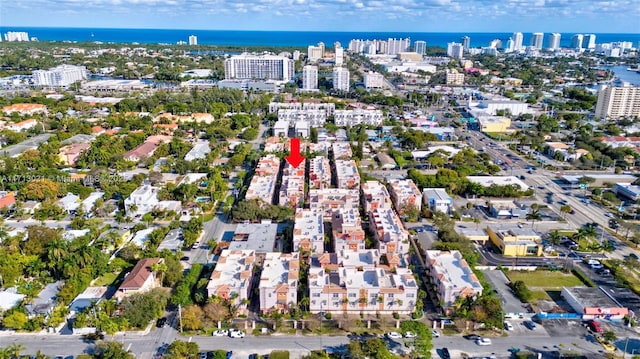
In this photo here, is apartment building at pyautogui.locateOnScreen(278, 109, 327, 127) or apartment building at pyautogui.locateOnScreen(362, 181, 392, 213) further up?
apartment building at pyautogui.locateOnScreen(278, 109, 327, 127)

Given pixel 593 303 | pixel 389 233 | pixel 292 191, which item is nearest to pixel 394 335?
pixel 389 233

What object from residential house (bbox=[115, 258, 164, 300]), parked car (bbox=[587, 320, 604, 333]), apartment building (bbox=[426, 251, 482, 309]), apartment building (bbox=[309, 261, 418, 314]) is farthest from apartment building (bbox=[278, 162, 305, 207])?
parked car (bbox=[587, 320, 604, 333])

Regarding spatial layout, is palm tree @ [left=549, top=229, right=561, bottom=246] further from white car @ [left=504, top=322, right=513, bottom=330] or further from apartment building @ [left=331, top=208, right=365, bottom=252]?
apartment building @ [left=331, top=208, right=365, bottom=252]

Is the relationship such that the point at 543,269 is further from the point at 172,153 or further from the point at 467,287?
the point at 172,153

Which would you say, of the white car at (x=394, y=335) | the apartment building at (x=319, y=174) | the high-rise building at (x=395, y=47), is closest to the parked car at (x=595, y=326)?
the white car at (x=394, y=335)

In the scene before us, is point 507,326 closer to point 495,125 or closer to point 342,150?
point 342,150

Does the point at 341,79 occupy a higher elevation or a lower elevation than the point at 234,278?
higher
